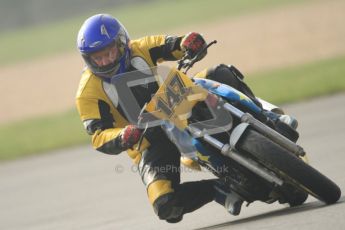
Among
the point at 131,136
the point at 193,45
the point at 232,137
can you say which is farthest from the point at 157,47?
the point at 232,137

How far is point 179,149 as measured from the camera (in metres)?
7.19

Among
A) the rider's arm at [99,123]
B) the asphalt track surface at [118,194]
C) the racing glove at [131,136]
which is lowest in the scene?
the asphalt track surface at [118,194]

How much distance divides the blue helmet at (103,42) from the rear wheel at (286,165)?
1.32 metres

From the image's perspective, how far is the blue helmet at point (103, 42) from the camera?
734 cm

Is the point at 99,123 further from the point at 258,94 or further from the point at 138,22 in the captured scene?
the point at 138,22

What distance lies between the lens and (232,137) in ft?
22.5

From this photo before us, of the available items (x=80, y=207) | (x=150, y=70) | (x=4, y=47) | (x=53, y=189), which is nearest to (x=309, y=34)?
(x=53, y=189)

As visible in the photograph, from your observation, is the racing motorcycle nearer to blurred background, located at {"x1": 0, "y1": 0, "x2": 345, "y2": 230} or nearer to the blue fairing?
the blue fairing

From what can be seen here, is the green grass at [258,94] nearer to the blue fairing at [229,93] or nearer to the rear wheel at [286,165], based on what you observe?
the blue fairing at [229,93]

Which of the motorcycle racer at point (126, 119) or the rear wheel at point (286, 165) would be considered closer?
the rear wheel at point (286, 165)

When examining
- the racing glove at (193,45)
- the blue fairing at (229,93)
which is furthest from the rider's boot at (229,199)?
the racing glove at (193,45)

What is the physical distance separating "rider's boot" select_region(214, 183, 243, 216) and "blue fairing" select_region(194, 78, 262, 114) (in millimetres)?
686

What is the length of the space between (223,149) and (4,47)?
132ft

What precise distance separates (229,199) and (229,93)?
844 mm
